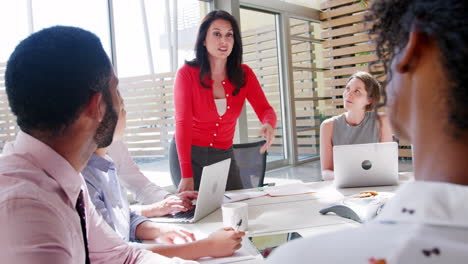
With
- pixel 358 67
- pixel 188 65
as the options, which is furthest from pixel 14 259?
pixel 358 67

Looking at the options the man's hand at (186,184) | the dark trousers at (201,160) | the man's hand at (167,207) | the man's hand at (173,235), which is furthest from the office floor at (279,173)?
the man's hand at (173,235)

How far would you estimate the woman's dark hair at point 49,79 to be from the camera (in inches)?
30.4

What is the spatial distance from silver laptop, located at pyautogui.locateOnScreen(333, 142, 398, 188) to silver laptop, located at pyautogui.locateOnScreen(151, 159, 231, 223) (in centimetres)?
62

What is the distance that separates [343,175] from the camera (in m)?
1.96

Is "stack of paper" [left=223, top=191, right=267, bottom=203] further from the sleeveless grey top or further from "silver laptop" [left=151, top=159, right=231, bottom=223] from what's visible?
the sleeveless grey top

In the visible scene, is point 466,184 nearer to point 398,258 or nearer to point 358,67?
point 398,258

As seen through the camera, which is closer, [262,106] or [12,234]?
[12,234]

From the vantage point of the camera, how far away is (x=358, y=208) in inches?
57.7

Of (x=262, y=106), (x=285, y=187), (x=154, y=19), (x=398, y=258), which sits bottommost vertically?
(x=285, y=187)

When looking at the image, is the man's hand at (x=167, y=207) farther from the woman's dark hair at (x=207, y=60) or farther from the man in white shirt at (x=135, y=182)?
the woman's dark hair at (x=207, y=60)

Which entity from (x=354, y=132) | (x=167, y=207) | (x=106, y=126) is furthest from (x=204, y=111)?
(x=106, y=126)

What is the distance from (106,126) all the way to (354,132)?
7.14ft

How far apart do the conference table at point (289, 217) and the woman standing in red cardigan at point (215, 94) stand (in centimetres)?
66

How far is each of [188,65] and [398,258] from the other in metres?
2.28
